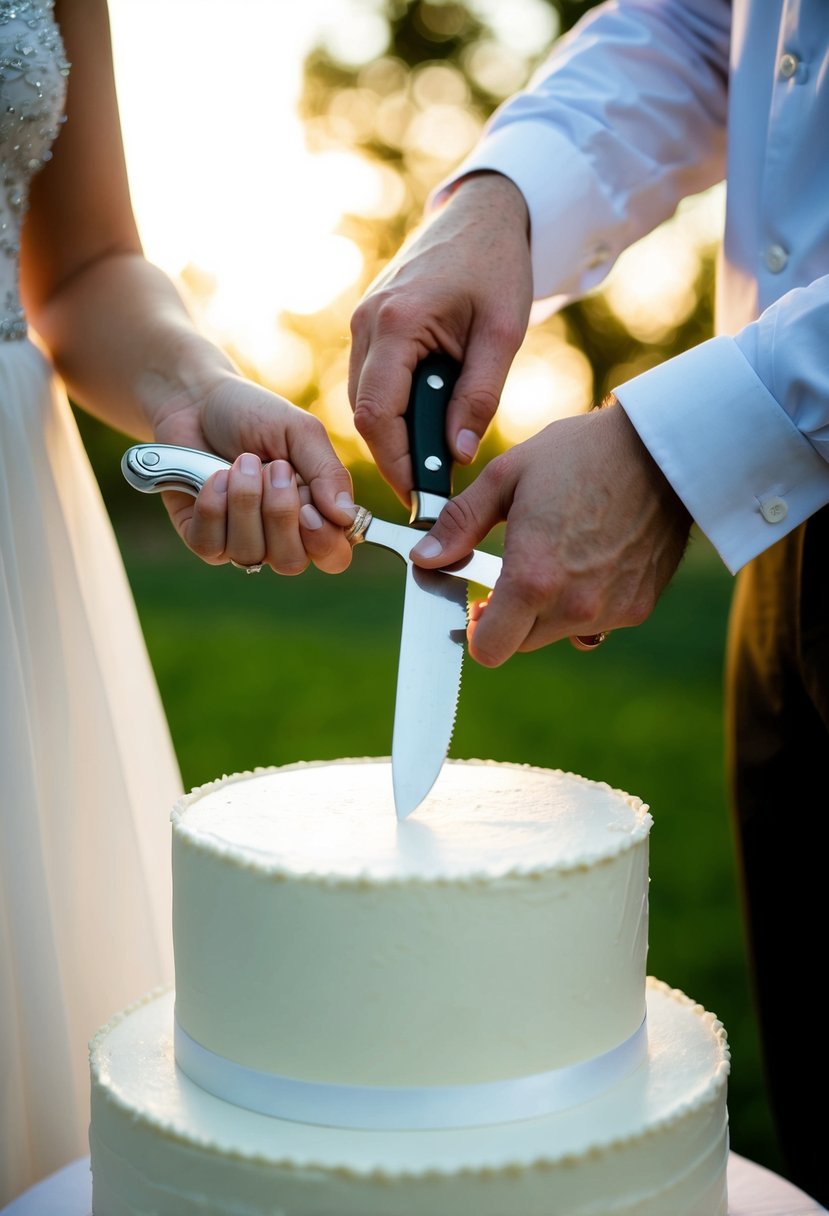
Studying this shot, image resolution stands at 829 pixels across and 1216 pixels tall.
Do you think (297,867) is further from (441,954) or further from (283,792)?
(283,792)

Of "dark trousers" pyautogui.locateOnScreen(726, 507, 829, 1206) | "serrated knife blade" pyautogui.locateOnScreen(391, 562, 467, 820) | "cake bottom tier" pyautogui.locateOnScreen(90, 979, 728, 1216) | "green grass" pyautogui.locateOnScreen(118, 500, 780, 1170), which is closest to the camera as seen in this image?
"cake bottom tier" pyautogui.locateOnScreen(90, 979, 728, 1216)

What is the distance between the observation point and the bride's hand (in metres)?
1.57

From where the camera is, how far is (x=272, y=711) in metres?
6.97

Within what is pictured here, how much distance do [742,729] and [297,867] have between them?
1333 mm

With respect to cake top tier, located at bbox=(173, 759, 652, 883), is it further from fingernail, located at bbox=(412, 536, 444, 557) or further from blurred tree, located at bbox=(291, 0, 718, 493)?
blurred tree, located at bbox=(291, 0, 718, 493)

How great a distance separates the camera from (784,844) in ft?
7.33

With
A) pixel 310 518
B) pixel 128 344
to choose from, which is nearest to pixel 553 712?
pixel 128 344

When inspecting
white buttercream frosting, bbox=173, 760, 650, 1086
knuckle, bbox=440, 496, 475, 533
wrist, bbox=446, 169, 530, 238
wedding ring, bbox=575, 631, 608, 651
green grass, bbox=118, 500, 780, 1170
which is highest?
wrist, bbox=446, 169, 530, 238

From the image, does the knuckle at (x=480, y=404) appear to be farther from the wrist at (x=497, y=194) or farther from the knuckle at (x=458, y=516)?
the wrist at (x=497, y=194)

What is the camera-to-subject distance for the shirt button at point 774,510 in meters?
1.55

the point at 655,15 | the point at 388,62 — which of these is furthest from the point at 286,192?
the point at 655,15

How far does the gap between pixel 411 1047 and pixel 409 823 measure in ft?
0.88

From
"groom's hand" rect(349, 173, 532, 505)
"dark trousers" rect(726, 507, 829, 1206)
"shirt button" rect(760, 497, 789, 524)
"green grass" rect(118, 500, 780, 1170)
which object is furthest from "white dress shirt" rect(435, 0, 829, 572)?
"green grass" rect(118, 500, 780, 1170)

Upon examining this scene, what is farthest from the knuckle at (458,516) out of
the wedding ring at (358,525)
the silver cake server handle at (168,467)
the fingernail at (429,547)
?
the silver cake server handle at (168,467)
